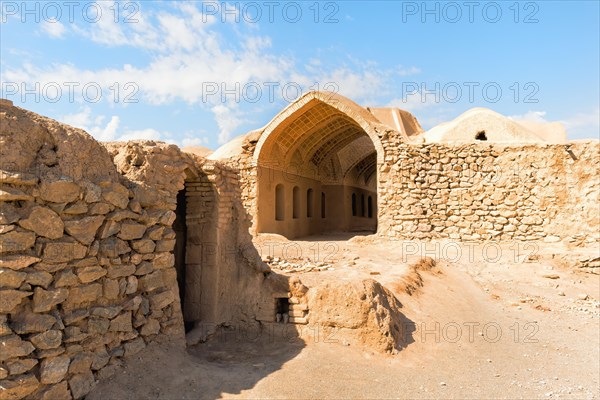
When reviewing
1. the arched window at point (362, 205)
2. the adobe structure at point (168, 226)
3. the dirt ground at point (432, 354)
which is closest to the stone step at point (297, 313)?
the adobe structure at point (168, 226)

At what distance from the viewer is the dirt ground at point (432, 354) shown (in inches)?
182

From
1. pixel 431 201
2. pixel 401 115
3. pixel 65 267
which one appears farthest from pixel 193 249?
pixel 401 115

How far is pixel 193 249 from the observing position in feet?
21.6

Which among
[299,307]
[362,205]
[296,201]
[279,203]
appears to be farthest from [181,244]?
[362,205]

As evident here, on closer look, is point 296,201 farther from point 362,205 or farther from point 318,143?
point 362,205

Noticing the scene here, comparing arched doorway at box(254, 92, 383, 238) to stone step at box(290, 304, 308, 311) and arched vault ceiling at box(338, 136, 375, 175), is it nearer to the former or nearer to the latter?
arched vault ceiling at box(338, 136, 375, 175)

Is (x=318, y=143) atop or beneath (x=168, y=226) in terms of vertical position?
atop

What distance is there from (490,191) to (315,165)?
8.22 meters

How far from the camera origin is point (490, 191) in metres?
12.7

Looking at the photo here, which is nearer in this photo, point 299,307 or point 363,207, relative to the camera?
point 299,307

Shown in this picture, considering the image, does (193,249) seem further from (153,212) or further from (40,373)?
(40,373)

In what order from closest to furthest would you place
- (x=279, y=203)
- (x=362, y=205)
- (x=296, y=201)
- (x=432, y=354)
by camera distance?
(x=432, y=354) < (x=279, y=203) < (x=296, y=201) < (x=362, y=205)

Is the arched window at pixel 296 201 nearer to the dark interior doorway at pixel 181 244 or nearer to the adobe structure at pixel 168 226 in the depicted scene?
the adobe structure at pixel 168 226

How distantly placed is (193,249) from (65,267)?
2706 millimetres
